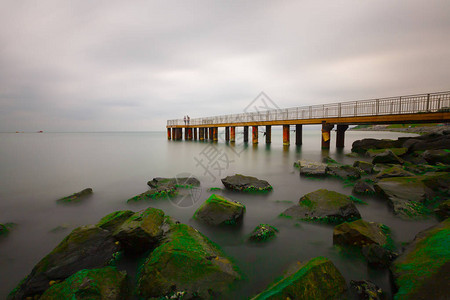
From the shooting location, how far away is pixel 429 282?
2.69 m

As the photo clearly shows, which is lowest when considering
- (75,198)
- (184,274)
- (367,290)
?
(75,198)

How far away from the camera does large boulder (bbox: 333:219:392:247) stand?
437 cm

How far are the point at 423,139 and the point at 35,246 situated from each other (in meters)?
24.3

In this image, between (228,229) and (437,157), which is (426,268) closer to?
(228,229)

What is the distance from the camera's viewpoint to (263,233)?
5457 mm

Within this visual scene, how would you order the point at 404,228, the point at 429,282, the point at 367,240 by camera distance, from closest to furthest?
1. the point at 429,282
2. the point at 367,240
3. the point at 404,228

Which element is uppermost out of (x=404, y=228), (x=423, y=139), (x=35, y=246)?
(x=423, y=139)

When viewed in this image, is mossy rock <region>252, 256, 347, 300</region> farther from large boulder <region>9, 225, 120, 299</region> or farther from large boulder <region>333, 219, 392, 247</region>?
large boulder <region>9, 225, 120, 299</region>

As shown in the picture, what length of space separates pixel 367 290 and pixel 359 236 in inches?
53.5

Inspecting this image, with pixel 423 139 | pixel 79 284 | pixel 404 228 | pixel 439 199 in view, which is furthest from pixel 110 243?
pixel 423 139

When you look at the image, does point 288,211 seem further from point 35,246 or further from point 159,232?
point 35,246

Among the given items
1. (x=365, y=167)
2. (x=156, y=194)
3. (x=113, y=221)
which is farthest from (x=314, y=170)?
(x=113, y=221)

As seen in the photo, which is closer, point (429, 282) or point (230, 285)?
point (429, 282)

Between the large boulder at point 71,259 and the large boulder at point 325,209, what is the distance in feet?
16.6
